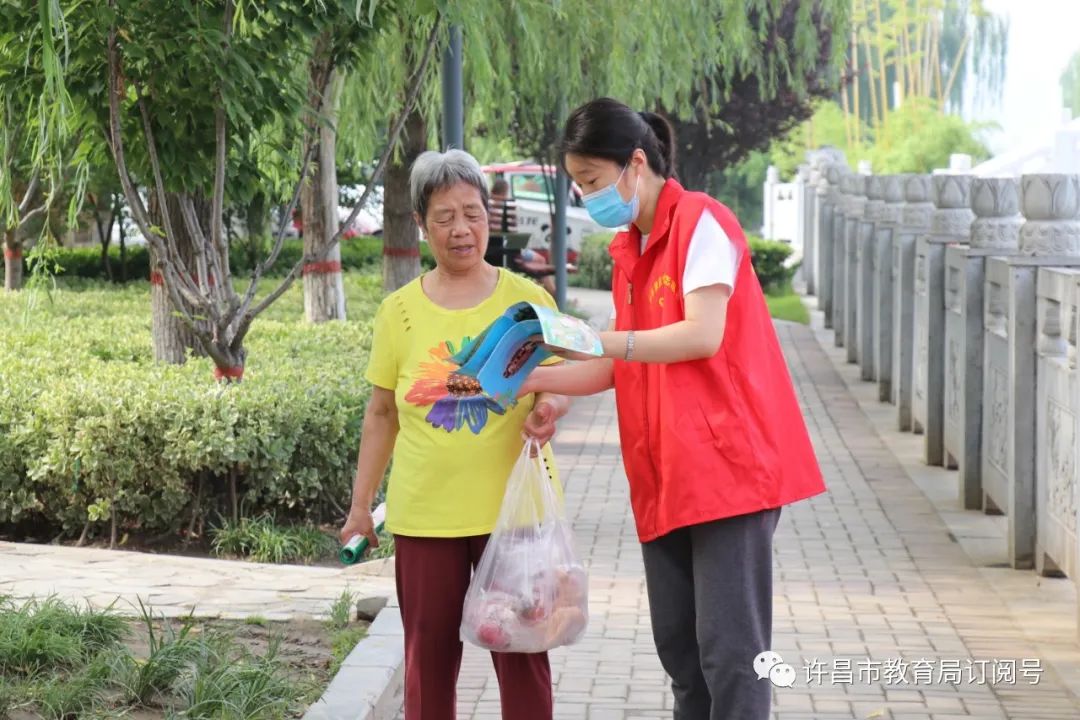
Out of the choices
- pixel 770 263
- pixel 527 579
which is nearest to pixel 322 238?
pixel 527 579

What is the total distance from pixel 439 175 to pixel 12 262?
1607 cm

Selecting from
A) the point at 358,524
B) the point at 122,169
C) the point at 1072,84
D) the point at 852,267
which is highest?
the point at 1072,84

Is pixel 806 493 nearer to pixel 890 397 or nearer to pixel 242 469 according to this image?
pixel 242 469

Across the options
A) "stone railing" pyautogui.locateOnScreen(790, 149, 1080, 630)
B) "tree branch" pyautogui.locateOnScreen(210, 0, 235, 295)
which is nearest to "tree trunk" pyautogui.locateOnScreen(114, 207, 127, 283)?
"stone railing" pyautogui.locateOnScreen(790, 149, 1080, 630)

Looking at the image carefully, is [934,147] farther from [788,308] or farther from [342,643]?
[342,643]

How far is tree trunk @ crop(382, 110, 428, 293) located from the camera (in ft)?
50.0

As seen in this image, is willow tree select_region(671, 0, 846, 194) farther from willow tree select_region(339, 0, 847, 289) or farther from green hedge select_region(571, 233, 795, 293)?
willow tree select_region(339, 0, 847, 289)

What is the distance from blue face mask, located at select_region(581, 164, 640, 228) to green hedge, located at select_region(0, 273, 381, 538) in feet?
13.4

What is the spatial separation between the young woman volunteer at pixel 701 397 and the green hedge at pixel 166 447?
4.05 m

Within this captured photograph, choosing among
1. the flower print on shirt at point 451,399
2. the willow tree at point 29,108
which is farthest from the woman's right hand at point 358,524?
the willow tree at point 29,108

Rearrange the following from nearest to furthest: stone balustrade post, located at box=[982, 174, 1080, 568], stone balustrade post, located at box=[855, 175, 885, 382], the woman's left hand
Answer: the woman's left hand
stone balustrade post, located at box=[982, 174, 1080, 568]
stone balustrade post, located at box=[855, 175, 885, 382]

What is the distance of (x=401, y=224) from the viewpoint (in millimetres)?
15250

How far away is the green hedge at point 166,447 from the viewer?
7660 millimetres

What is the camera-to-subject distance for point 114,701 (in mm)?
4914
